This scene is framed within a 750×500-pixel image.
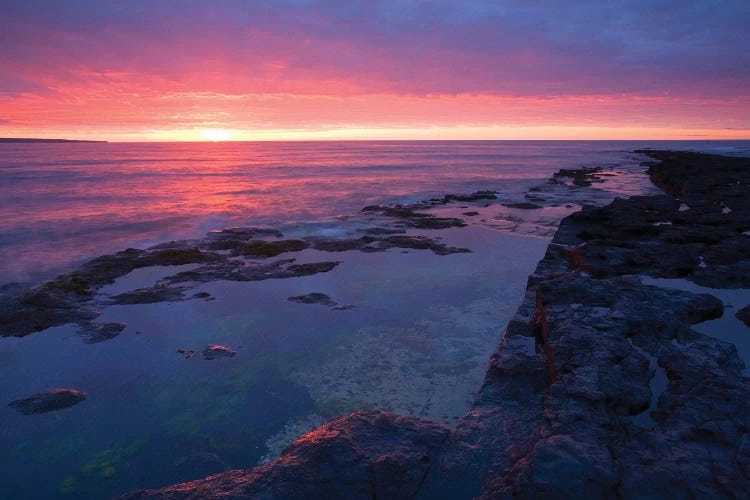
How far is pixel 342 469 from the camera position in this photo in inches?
158

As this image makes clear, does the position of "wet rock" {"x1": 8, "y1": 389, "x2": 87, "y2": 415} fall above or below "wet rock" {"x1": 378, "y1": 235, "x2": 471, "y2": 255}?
below

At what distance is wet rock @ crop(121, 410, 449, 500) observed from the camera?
3818 millimetres

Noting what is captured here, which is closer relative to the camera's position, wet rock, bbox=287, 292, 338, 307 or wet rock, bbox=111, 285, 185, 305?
wet rock, bbox=287, 292, 338, 307

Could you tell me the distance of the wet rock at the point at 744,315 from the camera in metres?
7.26

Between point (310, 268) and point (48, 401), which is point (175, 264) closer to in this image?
point (310, 268)

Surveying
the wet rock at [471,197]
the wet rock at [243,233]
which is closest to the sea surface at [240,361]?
the wet rock at [243,233]

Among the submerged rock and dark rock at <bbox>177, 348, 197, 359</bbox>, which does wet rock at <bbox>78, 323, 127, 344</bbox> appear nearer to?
dark rock at <bbox>177, 348, 197, 359</bbox>

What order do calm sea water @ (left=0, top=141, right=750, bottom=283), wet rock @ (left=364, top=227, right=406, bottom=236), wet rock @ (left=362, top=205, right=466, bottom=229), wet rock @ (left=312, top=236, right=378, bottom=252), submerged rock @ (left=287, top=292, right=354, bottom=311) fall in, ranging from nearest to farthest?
submerged rock @ (left=287, top=292, right=354, bottom=311)
wet rock @ (left=312, top=236, right=378, bottom=252)
calm sea water @ (left=0, top=141, right=750, bottom=283)
wet rock @ (left=364, top=227, right=406, bottom=236)
wet rock @ (left=362, top=205, right=466, bottom=229)

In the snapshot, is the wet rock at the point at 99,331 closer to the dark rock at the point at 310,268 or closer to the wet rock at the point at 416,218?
the dark rock at the point at 310,268

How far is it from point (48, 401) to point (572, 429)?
21.4 ft

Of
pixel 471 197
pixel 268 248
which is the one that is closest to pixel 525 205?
pixel 471 197

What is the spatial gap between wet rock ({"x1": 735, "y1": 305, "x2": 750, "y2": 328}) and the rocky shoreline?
44cm

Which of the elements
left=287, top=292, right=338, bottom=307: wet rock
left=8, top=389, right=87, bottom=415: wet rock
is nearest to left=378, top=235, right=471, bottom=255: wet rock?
left=287, top=292, right=338, bottom=307: wet rock

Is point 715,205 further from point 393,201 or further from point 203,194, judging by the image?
point 203,194
